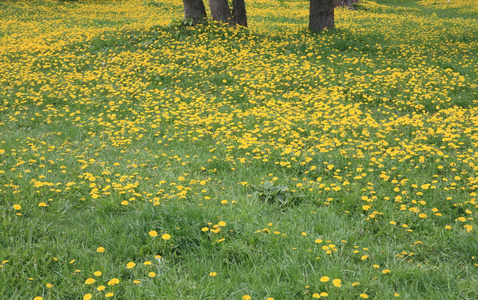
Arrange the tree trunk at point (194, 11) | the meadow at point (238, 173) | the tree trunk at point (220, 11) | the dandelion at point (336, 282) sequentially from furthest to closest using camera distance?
the tree trunk at point (220, 11) → the tree trunk at point (194, 11) → the meadow at point (238, 173) → the dandelion at point (336, 282)

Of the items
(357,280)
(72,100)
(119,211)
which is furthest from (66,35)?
(357,280)

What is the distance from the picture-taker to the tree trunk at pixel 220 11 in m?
12.3

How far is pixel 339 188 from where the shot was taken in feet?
13.5

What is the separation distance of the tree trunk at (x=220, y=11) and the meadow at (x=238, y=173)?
7.35ft

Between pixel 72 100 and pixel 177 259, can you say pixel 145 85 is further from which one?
pixel 177 259

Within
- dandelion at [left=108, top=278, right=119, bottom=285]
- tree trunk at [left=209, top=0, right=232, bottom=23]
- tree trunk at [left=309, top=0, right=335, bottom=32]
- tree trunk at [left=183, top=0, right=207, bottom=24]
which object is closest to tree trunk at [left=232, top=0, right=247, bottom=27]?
tree trunk at [left=209, top=0, right=232, bottom=23]

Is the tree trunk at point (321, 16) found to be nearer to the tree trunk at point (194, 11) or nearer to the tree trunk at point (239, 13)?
the tree trunk at point (239, 13)

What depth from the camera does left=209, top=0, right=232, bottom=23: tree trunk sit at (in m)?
12.3

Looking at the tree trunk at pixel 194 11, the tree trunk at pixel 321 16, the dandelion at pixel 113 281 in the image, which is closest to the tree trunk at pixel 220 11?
the tree trunk at pixel 194 11

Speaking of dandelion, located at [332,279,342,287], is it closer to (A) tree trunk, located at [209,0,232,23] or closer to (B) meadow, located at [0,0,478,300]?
(B) meadow, located at [0,0,478,300]

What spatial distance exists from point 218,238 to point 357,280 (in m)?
1.12

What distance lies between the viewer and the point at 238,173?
4.82 metres

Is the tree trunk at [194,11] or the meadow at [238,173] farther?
the tree trunk at [194,11]

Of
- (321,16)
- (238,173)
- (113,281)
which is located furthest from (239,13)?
(113,281)
